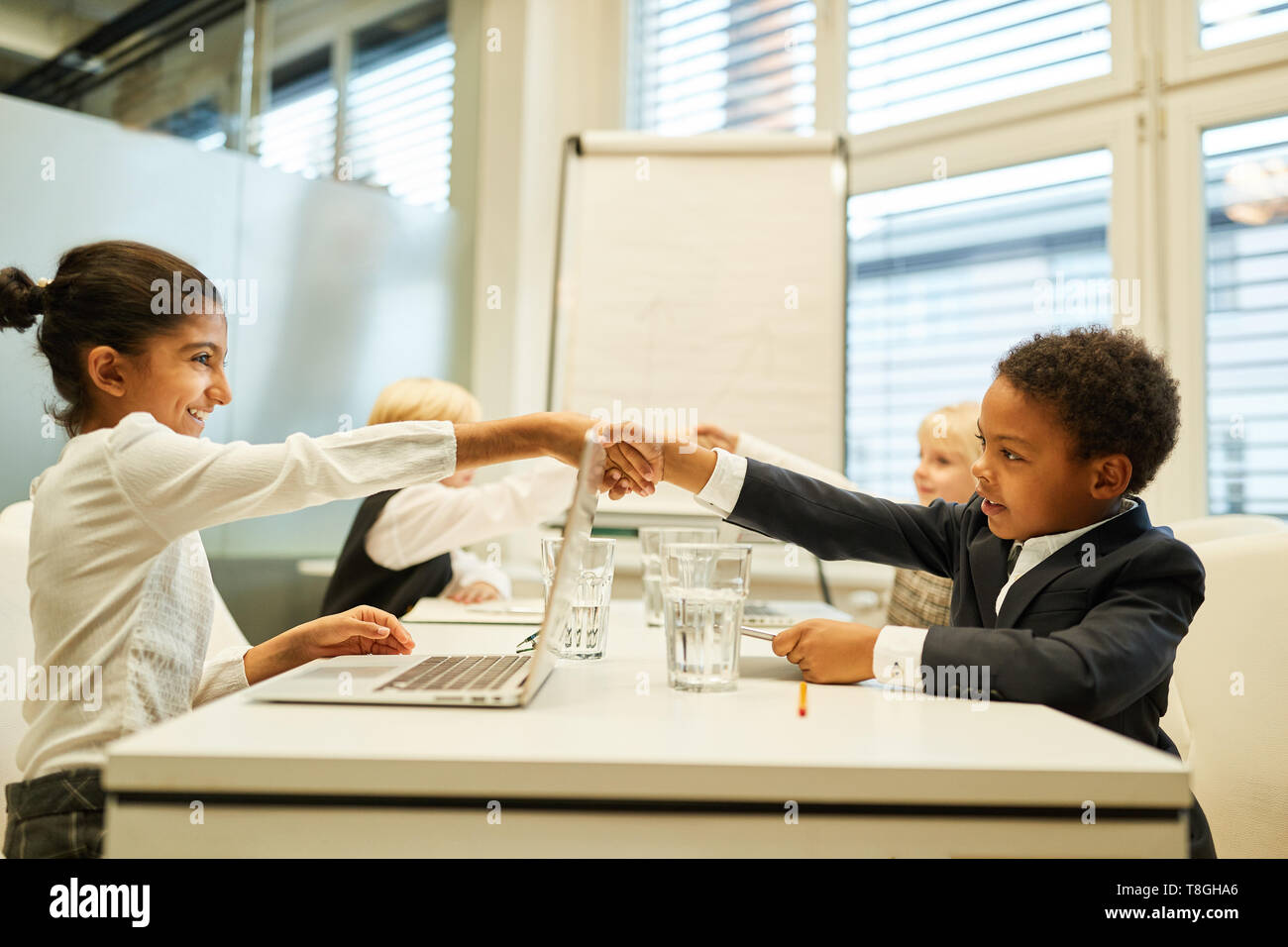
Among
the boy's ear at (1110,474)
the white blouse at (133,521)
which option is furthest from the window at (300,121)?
the boy's ear at (1110,474)

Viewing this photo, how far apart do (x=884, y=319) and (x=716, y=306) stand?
0.56 m

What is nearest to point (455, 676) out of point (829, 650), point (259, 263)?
point (829, 650)

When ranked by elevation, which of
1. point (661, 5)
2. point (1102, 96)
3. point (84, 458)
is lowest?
point (84, 458)

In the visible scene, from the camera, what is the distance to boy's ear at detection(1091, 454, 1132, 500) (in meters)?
1.07

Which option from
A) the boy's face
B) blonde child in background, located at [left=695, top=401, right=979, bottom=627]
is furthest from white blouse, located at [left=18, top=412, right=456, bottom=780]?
blonde child in background, located at [left=695, top=401, right=979, bottom=627]

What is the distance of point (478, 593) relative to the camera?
2.09 metres

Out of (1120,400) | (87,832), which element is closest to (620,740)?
(87,832)

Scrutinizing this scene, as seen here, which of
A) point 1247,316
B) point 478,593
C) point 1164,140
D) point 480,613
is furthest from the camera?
point 1164,140

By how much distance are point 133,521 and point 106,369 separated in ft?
0.79

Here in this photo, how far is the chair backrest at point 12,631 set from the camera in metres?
1.14

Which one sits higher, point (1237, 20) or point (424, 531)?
point (1237, 20)

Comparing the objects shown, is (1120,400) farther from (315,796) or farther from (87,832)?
(87,832)

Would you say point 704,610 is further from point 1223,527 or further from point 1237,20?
point 1237,20

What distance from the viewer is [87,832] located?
91 cm
